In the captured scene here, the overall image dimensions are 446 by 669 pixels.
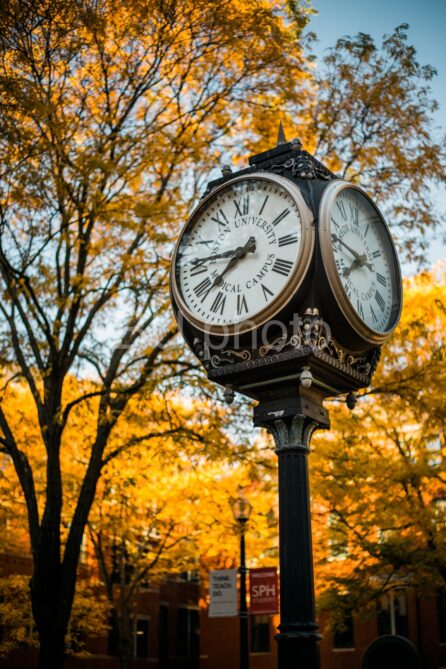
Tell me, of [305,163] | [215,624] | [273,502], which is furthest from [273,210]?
[215,624]

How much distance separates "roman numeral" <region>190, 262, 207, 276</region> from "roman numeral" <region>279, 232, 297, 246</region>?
0.59 meters

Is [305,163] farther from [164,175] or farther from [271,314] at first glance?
[164,175]

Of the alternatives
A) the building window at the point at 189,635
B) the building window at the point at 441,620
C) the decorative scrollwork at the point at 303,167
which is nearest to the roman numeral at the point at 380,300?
the decorative scrollwork at the point at 303,167

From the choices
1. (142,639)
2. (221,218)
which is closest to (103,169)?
(221,218)

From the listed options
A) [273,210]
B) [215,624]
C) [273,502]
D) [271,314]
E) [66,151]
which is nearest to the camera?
[271,314]

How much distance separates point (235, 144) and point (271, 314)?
8486mm

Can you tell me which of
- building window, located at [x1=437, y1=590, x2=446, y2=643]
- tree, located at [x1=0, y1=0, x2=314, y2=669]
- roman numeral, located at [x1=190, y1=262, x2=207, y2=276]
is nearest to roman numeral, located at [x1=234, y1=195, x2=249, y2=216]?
roman numeral, located at [x1=190, y1=262, x2=207, y2=276]

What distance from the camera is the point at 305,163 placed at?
4.78 metres

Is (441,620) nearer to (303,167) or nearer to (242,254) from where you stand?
(242,254)

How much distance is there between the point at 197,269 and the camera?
5.03 meters

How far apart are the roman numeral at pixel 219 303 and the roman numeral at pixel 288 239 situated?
487 mm

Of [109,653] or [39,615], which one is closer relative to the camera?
[39,615]

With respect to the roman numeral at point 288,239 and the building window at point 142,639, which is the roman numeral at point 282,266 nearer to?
the roman numeral at point 288,239

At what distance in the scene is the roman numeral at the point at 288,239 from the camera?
4.53 m
